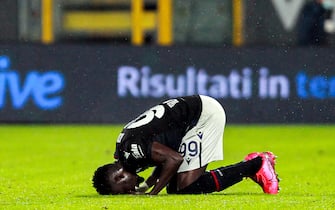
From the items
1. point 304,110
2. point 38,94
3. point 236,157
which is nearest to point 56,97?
point 38,94

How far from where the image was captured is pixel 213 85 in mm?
20562

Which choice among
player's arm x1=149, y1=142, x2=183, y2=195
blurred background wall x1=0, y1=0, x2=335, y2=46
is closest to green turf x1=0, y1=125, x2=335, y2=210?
player's arm x1=149, y1=142, x2=183, y2=195

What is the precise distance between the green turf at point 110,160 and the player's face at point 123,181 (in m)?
0.08

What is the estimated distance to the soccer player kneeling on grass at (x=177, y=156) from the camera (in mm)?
10461

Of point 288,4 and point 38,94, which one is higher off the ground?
point 288,4

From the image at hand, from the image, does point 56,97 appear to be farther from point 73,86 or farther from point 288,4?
point 288,4

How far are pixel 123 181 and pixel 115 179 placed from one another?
80 millimetres

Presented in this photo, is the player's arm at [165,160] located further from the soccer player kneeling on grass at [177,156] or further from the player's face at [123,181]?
the player's face at [123,181]

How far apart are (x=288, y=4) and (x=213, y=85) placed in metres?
2.38

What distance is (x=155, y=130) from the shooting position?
10.6m

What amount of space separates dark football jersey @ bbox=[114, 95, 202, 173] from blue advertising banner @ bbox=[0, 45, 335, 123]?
9415 mm

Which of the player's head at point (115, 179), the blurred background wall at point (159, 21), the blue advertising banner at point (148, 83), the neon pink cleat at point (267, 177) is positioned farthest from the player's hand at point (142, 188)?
the blurred background wall at point (159, 21)

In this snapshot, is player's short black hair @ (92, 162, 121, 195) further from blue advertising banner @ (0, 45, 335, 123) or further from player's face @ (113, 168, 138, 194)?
blue advertising banner @ (0, 45, 335, 123)

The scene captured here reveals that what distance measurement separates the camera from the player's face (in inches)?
412
